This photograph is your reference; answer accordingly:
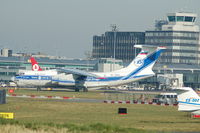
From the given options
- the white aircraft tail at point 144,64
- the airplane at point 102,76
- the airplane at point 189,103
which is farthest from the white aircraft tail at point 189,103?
the white aircraft tail at point 144,64

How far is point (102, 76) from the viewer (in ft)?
387

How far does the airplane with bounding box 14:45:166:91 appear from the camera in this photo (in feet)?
382

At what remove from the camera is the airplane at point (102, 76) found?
116500 mm

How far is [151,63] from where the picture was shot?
4574 inches

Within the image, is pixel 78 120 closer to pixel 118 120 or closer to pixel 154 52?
pixel 118 120

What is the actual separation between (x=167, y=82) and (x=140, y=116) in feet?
305

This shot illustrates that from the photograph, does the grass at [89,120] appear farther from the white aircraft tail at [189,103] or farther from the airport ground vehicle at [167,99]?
the airport ground vehicle at [167,99]

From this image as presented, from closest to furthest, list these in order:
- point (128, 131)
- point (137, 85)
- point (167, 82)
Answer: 1. point (128, 131)
2. point (167, 82)
3. point (137, 85)

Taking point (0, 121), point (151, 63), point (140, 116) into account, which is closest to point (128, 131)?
point (0, 121)

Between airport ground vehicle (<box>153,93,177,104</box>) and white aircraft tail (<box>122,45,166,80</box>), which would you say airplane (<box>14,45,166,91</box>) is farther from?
airport ground vehicle (<box>153,93,177,104</box>)

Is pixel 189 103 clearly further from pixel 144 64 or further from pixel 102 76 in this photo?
pixel 102 76

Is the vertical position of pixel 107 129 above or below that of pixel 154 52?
below

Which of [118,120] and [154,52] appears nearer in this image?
[118,120]

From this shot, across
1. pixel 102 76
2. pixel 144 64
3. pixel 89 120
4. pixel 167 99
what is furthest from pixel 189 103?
pixel 102 76
